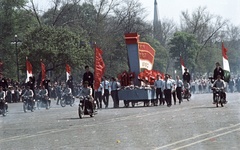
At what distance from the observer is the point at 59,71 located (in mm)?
68812

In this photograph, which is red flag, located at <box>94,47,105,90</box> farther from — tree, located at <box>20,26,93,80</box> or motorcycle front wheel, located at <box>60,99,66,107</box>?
tree, located at <box>20,26,93,80</box>

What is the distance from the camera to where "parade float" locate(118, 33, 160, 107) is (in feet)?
126

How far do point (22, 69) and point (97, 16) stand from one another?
35.0ft

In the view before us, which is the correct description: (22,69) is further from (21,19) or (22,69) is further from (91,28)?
(91,28)

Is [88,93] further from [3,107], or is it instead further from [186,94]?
[186,94]

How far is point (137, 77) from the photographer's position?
3950cm

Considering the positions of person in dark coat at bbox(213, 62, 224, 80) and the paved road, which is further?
person in dark coat at bbox(213, 62, 224, 80)

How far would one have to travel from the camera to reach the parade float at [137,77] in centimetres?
3828

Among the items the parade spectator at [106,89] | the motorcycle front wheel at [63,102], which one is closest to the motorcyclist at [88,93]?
the parade spectator at [106,89]

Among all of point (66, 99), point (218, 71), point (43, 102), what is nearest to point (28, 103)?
point (43, 102)

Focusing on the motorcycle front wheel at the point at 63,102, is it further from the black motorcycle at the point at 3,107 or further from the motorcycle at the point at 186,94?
the black motorcycle at the point at 3,107

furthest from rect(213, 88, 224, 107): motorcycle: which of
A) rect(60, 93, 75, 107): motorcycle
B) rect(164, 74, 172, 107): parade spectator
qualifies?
rect(60, 93, 75, 107): motorcycle

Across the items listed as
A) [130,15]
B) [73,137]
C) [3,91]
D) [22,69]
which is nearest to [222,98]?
[3,91]

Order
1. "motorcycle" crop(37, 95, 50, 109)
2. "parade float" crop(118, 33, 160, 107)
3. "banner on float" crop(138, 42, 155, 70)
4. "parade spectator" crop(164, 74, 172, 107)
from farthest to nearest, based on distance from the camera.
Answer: "motorcycle" crop(37, 95, 50, 109), "banner on float" crop(138, 42, 155, 70), "parade float" crop(118, 33, 160, 107), "parade spectator" crop(164, 74, 172, 107)
